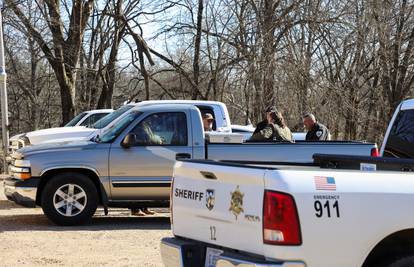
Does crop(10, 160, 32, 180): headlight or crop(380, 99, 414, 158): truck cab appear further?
crop(10, 160, 32, 180): headlight

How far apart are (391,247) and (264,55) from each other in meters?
16.2

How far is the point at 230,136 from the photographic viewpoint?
1005 centimetres

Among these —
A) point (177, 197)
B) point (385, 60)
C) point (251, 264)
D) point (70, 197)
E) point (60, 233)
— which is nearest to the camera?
point (251, 264)

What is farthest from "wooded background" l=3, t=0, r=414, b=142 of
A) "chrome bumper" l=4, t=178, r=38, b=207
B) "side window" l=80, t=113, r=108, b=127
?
"chrome bumper" l=4, t=178, r=38, b=207

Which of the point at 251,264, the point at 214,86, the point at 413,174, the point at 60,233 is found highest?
the point at 214,86

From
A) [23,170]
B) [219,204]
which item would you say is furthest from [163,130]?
[219,204]

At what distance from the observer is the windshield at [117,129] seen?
9977 millimetres

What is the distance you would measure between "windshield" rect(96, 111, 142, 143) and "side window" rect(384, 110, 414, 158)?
179 inches

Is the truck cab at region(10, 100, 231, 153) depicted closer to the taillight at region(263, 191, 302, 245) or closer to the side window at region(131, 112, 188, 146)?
the side window at region(131, 112, 188, 146)

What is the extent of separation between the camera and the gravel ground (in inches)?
292

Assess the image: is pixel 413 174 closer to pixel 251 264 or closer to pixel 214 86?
pixel 251 264

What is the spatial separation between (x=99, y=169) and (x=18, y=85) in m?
25.2

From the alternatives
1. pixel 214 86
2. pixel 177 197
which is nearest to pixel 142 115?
pixel 177 197

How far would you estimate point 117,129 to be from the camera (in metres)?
10.1
